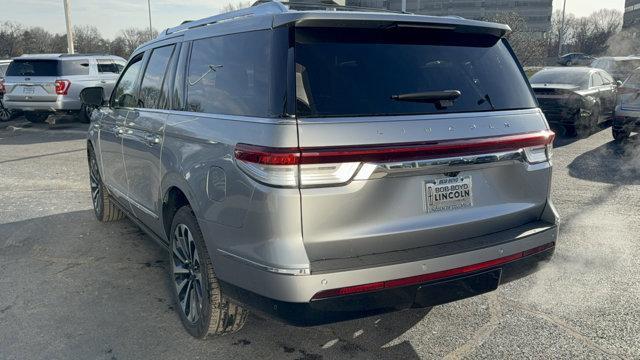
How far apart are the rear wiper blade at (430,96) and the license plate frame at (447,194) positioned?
16.3 inches

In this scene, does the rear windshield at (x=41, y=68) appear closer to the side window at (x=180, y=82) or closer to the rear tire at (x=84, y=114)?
the rear tire at (x=84, y=114)

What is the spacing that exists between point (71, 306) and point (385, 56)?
111 inches

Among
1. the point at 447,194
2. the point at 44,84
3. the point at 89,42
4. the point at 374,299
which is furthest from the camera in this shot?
the point at 89,42

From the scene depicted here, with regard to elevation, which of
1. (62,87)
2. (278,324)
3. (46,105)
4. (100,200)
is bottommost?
(278,324)

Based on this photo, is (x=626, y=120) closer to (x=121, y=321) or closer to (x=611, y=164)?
(x=611, y=164)

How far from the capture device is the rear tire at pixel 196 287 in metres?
3.05

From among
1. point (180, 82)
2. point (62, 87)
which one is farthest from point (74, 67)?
point (180, 82)

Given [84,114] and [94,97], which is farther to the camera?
[84,114]

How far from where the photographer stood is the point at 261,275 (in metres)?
2.51

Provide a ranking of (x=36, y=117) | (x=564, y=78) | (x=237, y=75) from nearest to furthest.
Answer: (x=237, y=75)
(x=564, y=78)
(x=36, y=117)

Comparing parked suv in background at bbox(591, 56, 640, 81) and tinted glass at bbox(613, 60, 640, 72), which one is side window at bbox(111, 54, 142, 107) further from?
tinted glass at bbox(613, 60, 640, 72)

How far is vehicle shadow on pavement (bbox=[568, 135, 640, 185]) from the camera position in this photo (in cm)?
787

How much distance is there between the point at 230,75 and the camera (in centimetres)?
298

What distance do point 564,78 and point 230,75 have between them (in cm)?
1088
